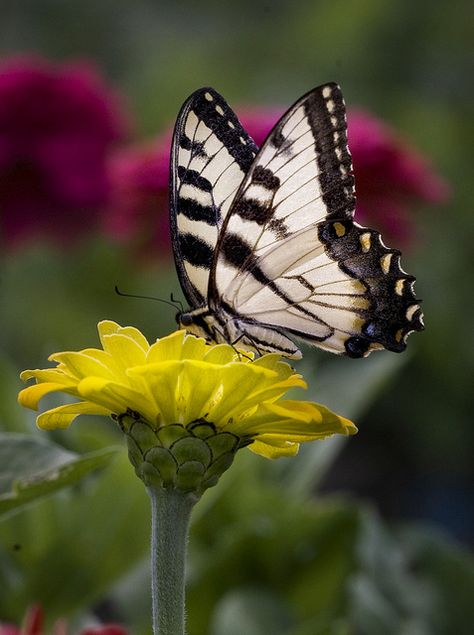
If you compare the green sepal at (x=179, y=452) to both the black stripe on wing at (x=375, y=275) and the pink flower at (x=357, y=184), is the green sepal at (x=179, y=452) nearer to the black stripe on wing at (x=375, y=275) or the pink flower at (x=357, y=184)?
the black stripe on wing at (x=375, y=275)

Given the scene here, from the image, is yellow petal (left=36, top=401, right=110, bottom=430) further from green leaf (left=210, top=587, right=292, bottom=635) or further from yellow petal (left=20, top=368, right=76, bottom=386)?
green leaf (left=210, top=587, right=292, bottom=635)

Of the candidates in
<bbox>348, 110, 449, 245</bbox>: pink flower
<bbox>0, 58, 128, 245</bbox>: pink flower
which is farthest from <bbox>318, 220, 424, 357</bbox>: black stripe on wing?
<bbox>0, 58, 128, 245</bbox>: pink flower

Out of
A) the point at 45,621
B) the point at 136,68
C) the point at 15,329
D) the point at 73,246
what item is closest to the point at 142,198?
the point at 73,246

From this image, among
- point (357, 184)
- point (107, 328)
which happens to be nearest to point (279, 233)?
point (107, 328)

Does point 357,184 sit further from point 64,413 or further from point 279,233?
point 64,413

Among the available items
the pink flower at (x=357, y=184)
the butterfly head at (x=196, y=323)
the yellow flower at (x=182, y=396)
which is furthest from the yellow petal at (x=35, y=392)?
the pink flower at (x=357, y=184)
